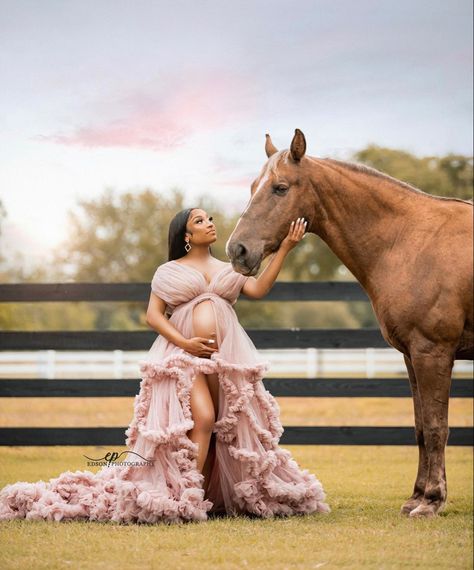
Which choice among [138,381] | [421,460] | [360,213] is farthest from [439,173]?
[421,460]

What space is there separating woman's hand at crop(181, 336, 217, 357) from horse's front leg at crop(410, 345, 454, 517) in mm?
1067

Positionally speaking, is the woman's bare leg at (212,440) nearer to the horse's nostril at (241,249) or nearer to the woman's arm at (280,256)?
the woman's arm at (280,256)

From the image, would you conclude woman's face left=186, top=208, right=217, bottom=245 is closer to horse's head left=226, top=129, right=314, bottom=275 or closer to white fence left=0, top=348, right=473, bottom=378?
horse's head left=226, top=129, right=314, bottom=275

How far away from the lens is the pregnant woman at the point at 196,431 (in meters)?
4.10

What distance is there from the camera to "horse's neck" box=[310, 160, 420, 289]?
436 centimetres

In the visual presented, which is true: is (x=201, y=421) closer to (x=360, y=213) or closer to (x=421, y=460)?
(x=421, y=460)

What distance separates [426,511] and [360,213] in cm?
162

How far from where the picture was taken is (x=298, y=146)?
419cm

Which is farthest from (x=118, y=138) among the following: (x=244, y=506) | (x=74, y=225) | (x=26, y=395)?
(x=74, y=225)

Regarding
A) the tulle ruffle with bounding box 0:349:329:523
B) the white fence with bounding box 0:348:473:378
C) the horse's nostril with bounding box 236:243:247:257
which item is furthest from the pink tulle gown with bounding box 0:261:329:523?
the white fence with bounding box 0:348:473:378

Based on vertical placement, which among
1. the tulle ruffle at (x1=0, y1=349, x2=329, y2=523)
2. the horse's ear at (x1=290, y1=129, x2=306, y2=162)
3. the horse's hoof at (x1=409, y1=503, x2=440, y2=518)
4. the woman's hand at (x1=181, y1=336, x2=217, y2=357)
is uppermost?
the horse's ear at (x1=290, y1=129, x2=306, y2=162)

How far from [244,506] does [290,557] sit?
100 centimetres

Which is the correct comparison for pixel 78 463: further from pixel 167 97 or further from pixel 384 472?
pixel 167 97

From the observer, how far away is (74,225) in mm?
31172
